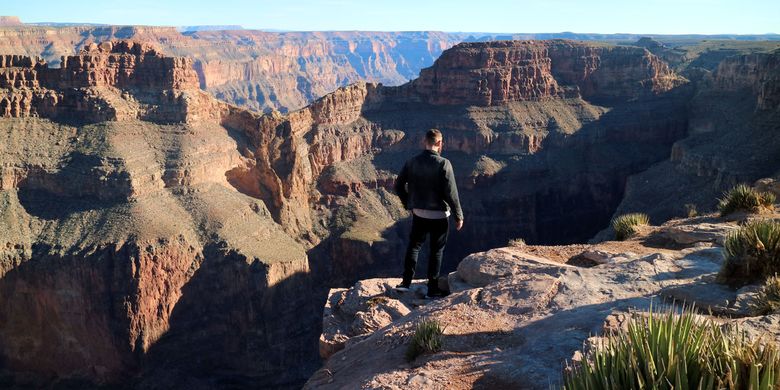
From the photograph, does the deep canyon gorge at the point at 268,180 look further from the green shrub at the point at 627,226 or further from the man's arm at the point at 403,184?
the man's arm at the point at 403,184

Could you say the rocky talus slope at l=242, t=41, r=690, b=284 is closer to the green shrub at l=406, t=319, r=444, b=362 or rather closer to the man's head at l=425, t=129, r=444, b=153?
the man's head at l=425, t=129, r=444, b=153

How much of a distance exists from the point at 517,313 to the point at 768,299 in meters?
3.36

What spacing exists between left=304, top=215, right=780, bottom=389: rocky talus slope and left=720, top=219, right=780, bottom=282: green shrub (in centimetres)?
36

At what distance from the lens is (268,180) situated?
1973 inches

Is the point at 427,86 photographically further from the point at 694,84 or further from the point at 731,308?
the point at 731,308

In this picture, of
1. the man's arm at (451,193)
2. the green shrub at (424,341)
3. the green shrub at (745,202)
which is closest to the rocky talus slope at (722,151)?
the green shrub at (745,202)

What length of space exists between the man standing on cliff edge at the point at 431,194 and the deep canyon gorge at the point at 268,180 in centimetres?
2945

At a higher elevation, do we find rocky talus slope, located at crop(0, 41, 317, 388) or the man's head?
the man's head

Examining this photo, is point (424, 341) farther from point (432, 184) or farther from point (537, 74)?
point (537, 74)

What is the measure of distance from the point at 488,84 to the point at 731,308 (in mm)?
60037

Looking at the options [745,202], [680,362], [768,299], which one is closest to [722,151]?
[745,202]

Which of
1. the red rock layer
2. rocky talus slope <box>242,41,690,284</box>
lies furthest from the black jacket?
the red rock layer

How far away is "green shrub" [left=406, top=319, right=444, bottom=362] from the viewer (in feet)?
27.6

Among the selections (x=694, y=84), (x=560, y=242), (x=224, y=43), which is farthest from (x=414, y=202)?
(x=224, y=43)
